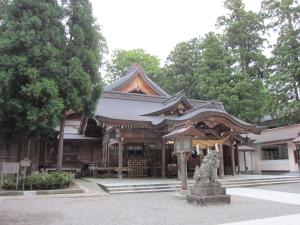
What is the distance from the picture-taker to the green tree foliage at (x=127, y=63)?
40125 millimetres

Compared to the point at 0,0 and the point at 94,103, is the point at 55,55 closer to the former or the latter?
the point at 94,103

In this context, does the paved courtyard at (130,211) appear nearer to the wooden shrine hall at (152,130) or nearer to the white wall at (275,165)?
the wooden shrine hall at (152,130)

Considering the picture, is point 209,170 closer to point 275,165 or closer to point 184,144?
point 184,144

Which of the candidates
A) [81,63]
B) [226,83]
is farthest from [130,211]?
[226,83]

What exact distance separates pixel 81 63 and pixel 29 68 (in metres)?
2.47

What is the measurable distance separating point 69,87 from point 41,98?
136 cm

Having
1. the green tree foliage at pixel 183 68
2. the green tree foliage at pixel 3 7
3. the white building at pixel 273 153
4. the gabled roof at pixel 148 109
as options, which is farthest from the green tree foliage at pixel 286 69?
the green tree foliage at pixel 3 7

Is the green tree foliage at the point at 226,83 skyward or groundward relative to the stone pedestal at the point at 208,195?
skyward

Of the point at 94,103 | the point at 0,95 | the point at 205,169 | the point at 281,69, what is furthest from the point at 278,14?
the point at 0,95

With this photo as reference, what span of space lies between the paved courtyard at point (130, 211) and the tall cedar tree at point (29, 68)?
3.27m

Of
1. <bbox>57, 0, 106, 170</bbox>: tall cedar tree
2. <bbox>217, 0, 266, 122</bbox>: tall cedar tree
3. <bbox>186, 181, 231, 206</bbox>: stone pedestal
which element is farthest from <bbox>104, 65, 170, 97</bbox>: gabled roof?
<bbox>186, 181, 231, 206</bbox>: stone pedestal

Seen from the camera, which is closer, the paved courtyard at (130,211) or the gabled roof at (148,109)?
the paved courtyard at (130,211)

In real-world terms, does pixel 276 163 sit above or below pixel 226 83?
below

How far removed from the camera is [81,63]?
1291 cm
